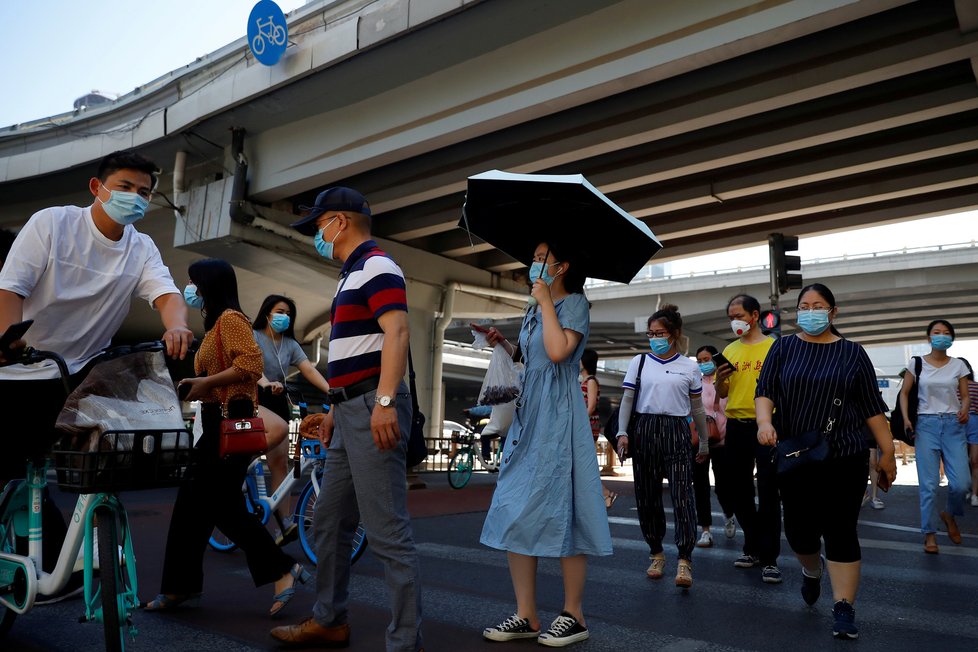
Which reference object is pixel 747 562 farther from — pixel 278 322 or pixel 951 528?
pixel 278 322

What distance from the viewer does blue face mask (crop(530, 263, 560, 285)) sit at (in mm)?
4188

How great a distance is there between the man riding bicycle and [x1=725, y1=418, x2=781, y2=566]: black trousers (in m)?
4.35

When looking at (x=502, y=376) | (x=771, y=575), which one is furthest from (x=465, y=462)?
(x=502, y=376)

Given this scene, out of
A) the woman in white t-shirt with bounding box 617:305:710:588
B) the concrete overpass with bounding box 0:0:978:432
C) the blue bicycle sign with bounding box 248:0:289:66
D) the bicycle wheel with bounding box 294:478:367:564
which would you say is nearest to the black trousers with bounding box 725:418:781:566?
the woman in white t-shirt with bounding box 617:305:710:588

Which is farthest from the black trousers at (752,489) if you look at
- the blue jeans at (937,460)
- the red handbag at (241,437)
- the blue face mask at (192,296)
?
the blue face mask at (192,296)

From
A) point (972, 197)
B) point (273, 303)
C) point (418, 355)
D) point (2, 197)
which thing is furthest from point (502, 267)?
point (273, 303)

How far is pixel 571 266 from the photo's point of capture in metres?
4.30

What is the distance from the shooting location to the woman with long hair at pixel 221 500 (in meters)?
4.26

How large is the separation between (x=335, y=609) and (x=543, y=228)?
233 centimetres

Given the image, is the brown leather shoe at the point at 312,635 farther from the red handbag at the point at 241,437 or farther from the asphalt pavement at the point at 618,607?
the red handbag at the point at 241,437

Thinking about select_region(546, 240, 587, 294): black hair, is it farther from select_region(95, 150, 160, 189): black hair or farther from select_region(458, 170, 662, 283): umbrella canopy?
select_region(95, 150, 160, 189): black hair

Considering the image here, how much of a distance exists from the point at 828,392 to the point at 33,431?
12.9 ft

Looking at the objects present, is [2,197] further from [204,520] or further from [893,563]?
[893,563]

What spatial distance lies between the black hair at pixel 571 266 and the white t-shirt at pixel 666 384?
1.73m
